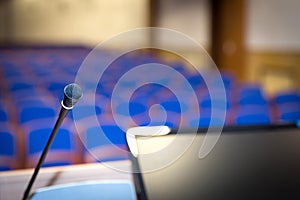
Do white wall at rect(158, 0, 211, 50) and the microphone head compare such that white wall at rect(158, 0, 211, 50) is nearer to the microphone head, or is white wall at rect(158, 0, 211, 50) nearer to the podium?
the podium

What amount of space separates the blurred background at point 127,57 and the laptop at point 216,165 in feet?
1.81

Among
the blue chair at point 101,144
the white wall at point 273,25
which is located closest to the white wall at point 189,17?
the white wall at point 273,25

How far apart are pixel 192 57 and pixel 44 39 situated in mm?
4219

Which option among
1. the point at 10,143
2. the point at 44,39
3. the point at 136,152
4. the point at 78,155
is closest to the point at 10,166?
the point at 10,143

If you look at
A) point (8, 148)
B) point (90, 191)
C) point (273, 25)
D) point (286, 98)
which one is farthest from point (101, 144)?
point (273, 25)

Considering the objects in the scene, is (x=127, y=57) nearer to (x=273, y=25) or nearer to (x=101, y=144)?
(x=273, y=25)

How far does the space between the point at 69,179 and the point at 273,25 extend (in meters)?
7.44

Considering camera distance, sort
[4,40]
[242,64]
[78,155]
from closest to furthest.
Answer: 1. [78,155]
2. [242,64]
3. [4,40]

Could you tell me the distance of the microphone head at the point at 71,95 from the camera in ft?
2.54

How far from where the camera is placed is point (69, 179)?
1.22 meters

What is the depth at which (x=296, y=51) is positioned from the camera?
7.62 meters

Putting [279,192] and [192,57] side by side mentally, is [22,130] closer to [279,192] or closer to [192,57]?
[279,192]

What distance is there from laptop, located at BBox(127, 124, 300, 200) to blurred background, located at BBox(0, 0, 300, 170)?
552 mm

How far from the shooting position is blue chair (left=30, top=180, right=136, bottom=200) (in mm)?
1077
